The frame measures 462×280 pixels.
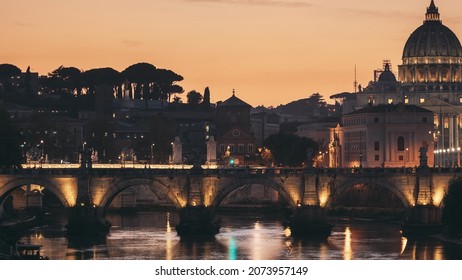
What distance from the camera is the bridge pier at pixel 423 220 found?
103875 millimetres

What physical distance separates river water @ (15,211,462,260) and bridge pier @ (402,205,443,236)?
1.03 m

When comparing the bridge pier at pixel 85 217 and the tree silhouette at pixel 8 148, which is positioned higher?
the tree silhouette at pixel 8 148

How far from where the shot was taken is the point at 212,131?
→ 7608 inches

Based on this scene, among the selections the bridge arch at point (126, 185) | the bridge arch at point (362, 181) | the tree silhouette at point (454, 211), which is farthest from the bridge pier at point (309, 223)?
the tree silhouette at point (454, 211)

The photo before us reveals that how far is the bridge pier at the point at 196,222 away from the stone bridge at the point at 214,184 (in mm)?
58

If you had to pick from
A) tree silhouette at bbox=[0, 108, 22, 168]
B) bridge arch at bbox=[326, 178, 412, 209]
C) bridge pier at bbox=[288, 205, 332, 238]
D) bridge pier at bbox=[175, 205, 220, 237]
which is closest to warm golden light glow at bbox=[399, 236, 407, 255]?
bridge pier at bbox=[288, 205, 332, 238]

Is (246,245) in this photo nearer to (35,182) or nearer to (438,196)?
(438,196)

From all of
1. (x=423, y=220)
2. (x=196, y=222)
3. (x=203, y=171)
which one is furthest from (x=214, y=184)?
(x=423, y=220)

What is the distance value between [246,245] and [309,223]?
8905 mm

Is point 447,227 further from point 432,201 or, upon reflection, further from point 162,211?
point 162,211

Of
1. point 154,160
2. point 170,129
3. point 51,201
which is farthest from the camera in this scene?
point 170,129

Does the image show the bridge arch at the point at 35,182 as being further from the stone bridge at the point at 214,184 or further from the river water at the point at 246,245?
the river water at the point at 246,245
